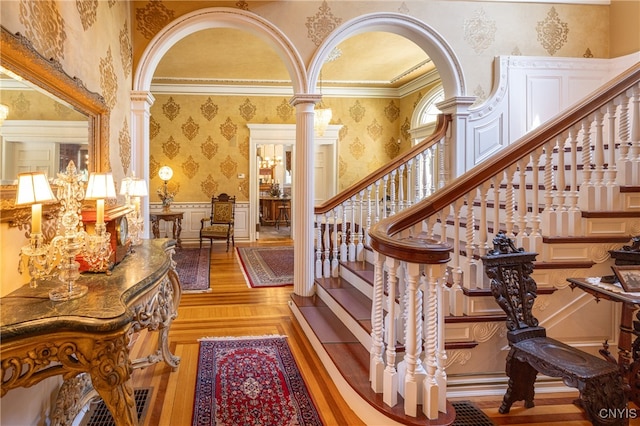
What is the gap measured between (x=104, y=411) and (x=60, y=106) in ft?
5.77

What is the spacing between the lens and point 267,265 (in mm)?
6285

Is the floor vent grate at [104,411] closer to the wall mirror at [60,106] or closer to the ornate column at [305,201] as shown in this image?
the wall mirror at [60,106]

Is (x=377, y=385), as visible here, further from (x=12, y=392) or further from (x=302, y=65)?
(x=302, y=65)

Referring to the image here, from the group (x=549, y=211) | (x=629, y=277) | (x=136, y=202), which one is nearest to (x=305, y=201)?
(x=136, y=202)

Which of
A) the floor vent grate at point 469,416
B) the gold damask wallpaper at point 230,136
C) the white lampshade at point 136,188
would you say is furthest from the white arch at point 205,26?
the gold damask wallpaper at point 230,136

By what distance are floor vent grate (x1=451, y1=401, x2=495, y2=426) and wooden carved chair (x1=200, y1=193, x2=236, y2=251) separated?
5910 mm

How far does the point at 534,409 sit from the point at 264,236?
7.72 m

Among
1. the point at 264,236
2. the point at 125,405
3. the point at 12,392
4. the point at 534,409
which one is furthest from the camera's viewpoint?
the point at 264,236

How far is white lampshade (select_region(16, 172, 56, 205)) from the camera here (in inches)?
56.1

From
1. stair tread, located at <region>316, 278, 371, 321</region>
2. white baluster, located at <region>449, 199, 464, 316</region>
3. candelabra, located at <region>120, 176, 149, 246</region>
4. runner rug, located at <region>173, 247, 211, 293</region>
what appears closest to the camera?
white baluster, located at <region>449, 199, 464, 316</region>

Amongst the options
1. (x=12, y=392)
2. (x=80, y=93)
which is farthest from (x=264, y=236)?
(x=12, y=392)

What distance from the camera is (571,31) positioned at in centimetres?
442

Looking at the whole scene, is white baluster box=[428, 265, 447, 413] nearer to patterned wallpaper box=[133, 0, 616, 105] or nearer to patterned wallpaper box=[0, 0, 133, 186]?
patterned wallpaper box=[0, 0, 133, 186]

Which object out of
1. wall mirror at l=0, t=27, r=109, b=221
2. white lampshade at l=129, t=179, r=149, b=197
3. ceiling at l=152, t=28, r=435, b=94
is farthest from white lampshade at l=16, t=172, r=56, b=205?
ceiling at l=152, t=28, r=435, b=94
